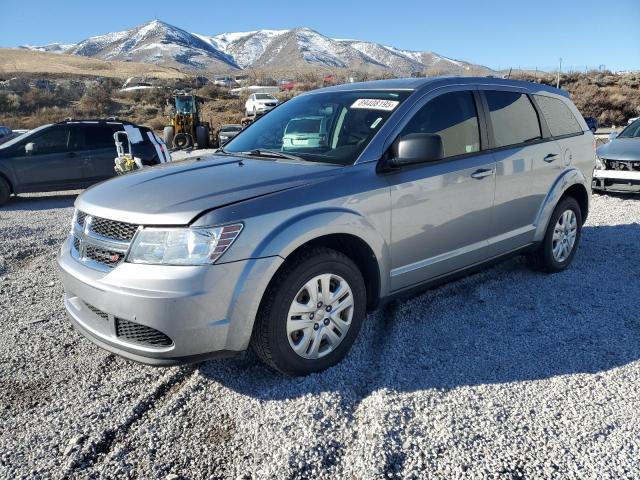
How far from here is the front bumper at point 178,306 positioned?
2.61m

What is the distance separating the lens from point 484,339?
365 centimetres

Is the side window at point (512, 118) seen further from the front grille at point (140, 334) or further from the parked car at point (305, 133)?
the front grille at point (140, 334)

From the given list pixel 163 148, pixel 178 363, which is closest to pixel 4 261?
pixel 178 363

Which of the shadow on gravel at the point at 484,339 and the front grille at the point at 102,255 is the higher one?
the front grille at the point at 102,255

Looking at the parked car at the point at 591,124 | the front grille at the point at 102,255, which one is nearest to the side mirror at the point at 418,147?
the front grille at the point at 102,255

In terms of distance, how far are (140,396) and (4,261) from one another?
3757 mm

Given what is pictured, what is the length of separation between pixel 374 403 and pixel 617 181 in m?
7.56

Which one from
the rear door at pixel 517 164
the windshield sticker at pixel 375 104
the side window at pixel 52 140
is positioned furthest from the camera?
the side window at pixel 52 140

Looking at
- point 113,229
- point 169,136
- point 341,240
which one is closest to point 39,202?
point 113,229

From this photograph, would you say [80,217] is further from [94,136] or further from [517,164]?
[94,136]

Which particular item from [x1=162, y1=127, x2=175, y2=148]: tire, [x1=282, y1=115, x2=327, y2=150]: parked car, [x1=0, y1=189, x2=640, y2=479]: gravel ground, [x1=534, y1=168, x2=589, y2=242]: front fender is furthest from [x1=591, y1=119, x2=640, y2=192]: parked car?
[x1=162, y1=127, x2=175, y2=148]: tire

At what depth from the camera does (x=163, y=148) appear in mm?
10727

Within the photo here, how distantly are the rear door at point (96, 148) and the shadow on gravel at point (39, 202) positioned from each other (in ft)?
2.30

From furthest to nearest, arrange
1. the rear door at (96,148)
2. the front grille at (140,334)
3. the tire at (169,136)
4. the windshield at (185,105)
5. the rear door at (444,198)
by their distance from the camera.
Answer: the windshield at (185,105) < the tire at (169,136) < the rear door at (96,148) < the rear door at (444,198) < the front grille at (140,334)
